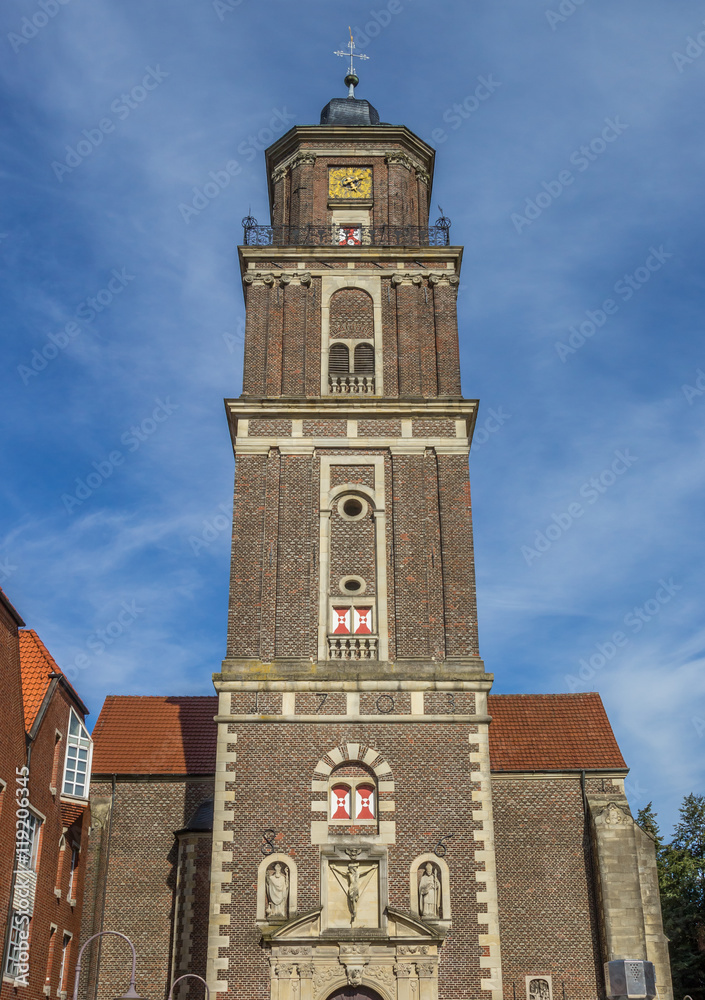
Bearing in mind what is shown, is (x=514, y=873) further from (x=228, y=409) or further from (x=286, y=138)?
(x=286, y=138)

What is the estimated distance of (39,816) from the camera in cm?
2520

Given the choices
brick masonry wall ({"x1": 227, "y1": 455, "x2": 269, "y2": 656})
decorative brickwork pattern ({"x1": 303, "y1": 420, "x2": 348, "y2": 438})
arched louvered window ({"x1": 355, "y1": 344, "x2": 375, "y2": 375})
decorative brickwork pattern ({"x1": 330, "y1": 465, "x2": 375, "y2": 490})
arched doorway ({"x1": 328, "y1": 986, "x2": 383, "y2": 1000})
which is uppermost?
arched louvered window ({"x1": 355, "y1": 344, "x2": 375, "y2": 375})

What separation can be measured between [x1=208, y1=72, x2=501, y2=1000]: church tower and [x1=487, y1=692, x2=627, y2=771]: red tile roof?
6251mm

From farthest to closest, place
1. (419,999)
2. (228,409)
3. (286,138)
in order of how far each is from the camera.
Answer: (286,138) < (228,409) < (419,999)

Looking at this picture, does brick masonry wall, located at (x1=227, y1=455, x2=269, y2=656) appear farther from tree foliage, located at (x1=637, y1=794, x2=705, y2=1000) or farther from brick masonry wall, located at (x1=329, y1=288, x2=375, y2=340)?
tree foliage, located at (x1=637, y1=794, x2=705, y2=1000)

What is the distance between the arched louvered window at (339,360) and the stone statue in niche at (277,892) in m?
13.0

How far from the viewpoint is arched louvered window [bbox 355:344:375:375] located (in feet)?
96.9

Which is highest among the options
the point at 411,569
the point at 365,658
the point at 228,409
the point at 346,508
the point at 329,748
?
the point at 228,409

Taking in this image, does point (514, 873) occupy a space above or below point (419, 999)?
above

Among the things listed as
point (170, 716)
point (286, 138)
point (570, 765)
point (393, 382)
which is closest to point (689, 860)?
point (570, 765)

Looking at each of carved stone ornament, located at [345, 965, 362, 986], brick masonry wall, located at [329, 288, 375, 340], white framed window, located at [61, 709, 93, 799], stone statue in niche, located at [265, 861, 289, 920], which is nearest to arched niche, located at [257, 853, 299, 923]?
stone statue in niche, located at [265, 861, 289, 920]

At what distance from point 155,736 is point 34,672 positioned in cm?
672

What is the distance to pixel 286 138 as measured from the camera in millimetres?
33500

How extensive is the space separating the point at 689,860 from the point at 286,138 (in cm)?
3133
